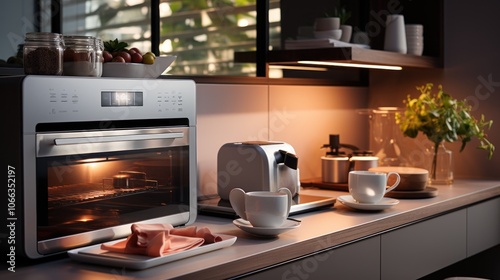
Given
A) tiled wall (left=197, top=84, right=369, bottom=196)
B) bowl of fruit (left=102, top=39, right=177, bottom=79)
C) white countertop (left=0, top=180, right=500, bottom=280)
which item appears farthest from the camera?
tiled wall (left=197, top=84, right=369, bottom=196)


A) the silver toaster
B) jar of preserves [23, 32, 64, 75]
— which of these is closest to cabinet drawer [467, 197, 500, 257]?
the silver toaster

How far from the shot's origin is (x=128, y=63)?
194 cm

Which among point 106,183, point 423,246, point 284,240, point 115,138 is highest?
point 115,138

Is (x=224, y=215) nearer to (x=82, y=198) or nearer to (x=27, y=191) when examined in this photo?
(x=82, y=198)

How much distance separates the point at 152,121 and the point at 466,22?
185 centimetres

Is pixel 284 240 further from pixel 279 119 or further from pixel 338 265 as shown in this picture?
pixel 279 119

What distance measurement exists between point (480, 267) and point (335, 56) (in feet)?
4.13

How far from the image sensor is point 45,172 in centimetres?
167

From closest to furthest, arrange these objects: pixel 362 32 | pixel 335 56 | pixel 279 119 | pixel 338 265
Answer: pixel 338 265 → pixel 335 56 → pixel 279 119 → pixel 362 32

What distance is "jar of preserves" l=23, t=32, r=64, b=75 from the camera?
1.72 meters

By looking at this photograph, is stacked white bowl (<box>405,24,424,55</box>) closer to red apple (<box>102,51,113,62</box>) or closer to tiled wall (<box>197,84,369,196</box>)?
tiled wall (<box>197,84,369,196</box>)

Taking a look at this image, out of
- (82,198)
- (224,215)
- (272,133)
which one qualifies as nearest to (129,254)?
(82,198)

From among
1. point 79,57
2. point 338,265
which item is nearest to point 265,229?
point 338,265

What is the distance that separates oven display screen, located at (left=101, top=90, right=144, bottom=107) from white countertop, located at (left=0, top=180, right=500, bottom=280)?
1.27 feet
